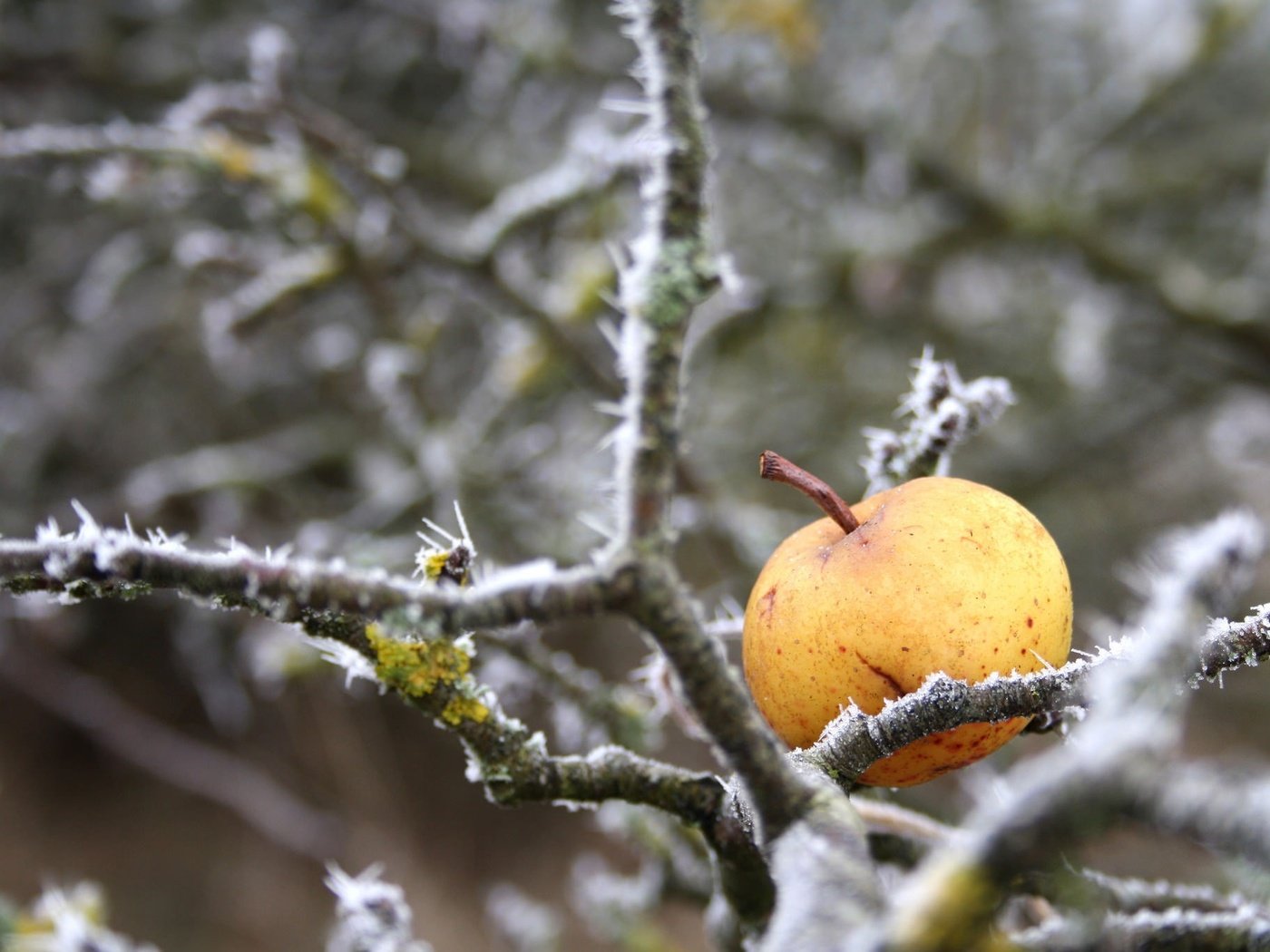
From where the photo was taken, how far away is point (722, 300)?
2.65 meters

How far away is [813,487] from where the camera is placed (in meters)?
0.87

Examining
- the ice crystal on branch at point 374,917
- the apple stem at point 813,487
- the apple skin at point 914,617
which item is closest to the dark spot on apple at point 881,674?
the apple skin at point 914,617

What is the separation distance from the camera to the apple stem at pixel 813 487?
85cm

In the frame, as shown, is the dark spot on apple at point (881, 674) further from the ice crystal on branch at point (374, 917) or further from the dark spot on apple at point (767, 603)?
the ice crystal on branch at point (374, 917)

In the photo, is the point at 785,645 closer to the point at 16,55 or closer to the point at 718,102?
the point at 718,102

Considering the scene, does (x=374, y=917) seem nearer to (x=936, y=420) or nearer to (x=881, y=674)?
(x=881, y=674)

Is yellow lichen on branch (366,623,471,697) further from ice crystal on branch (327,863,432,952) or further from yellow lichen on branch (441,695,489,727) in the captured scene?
ice crystal on branch (327,863,432,952)

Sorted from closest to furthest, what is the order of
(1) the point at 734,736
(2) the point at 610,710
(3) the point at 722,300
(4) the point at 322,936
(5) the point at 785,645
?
(1) the point at 734,736 → (5) the point at 785,645 → (2) the point at 610,710 → (3) the point at 722,300 → (4) the point at 322,936

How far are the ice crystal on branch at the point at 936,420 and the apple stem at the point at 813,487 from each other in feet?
0.49

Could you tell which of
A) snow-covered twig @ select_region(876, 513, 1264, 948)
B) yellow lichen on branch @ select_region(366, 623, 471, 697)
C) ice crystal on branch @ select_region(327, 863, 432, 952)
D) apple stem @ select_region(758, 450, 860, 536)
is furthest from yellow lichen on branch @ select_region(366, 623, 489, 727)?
snow-covered twig @ select_region(876, 513, 1264, 948)

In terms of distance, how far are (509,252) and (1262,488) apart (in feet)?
12.1

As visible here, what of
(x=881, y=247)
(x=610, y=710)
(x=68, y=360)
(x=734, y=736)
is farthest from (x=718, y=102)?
(x=734, y=736)

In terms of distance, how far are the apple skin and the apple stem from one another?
27 millimetres

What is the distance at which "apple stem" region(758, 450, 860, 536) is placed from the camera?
2.80ft
